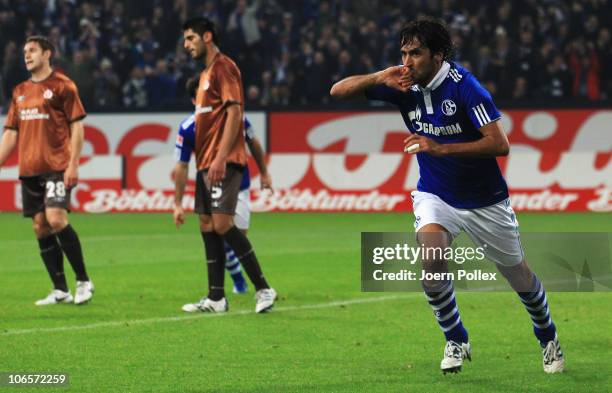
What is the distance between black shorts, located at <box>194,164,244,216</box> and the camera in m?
10.4

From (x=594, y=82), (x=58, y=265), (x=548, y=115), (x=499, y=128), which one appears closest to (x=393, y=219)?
(x=548, y=115)

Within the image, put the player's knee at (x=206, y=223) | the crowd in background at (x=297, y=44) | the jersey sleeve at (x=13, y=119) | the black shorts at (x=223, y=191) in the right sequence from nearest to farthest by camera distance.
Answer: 1. the black shorts at (x=223, y=191)
2. the player's knee at (x=206, y=223)
3. the jersey sleeve at (x=13, y=119)
4. the crowd in background at (x=297, y=44)

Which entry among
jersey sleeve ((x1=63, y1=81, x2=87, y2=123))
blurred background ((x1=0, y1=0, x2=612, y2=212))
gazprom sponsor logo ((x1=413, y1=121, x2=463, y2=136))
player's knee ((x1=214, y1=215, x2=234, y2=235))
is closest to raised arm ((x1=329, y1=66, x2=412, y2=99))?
gazprom sponsor logo ((x1=413, y1=121, x2=463, y2=136))

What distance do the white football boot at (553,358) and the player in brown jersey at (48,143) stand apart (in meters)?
4.73

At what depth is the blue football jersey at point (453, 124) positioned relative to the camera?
7328mm

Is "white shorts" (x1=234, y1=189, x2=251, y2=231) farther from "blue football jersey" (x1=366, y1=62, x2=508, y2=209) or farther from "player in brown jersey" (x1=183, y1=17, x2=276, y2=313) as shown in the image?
"blue football jersey" (x1=366, y1=62, x2=508, y2=209)

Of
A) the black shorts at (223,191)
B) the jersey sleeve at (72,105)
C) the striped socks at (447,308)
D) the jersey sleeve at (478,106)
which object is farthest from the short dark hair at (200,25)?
the striped socks at (447,308)

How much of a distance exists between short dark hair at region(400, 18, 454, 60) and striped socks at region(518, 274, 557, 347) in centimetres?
147

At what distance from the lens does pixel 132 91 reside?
25203 millimetres

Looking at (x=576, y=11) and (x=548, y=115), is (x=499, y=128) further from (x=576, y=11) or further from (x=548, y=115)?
(x=576, y=11)

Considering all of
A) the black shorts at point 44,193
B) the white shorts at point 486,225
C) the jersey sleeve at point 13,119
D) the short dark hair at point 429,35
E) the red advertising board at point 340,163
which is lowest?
the red advertising board at point 340,163

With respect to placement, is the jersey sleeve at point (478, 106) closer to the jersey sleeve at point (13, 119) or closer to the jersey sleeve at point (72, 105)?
the jersey sleeve at point (72, 105)

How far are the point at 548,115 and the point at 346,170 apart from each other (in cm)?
380

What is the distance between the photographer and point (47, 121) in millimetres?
11062
